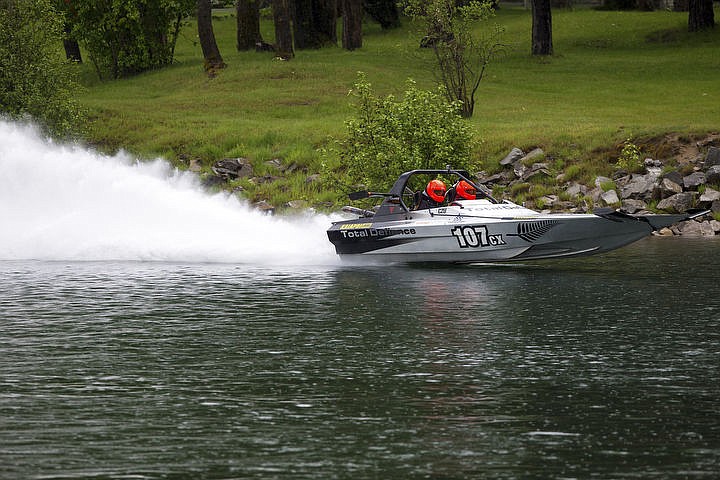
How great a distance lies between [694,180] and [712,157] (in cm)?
101

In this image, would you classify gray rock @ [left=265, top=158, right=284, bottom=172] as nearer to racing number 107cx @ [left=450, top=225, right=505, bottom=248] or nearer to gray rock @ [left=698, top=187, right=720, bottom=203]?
gray rock @ [left=698, top=187, right=720, bottom=203]

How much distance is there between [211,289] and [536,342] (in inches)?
325

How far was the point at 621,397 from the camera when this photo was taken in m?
13.0

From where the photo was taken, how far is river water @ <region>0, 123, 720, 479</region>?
10.8m

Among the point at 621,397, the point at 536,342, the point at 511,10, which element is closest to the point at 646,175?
the point at 536,342

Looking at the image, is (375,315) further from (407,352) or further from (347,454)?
(347,454)

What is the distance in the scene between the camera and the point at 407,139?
1307 inches

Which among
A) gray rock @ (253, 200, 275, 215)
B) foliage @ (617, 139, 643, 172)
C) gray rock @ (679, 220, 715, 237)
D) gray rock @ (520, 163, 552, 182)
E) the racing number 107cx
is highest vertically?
the racing number 107cx

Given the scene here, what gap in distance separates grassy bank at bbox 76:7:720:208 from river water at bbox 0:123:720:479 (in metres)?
12.0

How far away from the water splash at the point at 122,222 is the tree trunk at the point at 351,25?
2830 cm

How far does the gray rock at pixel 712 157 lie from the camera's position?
115 feet

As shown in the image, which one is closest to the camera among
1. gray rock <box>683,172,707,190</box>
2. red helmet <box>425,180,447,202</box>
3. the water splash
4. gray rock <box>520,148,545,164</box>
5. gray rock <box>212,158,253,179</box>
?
red helmet <box>425,180,447,202</box>

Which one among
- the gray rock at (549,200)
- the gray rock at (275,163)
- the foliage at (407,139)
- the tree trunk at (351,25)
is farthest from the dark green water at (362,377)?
the tree trunk at (351,25)

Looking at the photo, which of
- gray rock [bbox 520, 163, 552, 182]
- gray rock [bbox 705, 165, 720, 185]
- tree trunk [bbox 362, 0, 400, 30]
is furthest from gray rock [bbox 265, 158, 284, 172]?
tree trunk [bbox 362, 0, 400, 30]
